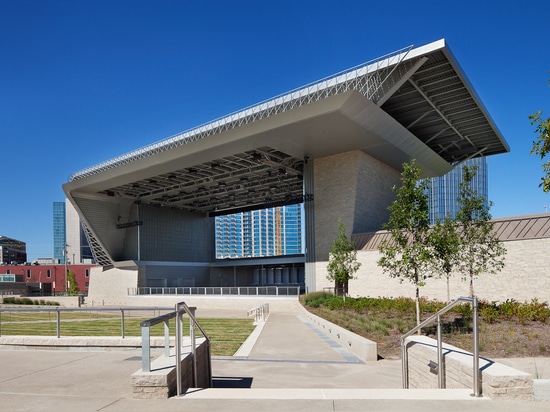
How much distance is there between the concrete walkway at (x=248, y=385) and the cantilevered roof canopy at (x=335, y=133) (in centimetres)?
2040

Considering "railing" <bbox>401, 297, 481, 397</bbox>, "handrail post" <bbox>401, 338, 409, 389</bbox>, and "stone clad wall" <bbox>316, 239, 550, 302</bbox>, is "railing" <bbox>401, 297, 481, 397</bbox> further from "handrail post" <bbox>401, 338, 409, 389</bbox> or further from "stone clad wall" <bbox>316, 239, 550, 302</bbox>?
"stone clad wall" <bbox>316, 239, 550, 302</bbox>

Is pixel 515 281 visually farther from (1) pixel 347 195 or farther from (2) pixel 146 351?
(2) pixel 146 351

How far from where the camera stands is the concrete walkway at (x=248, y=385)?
5.24 metres

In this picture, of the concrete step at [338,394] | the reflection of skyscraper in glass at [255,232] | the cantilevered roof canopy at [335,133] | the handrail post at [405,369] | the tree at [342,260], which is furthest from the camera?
the reflection of skyscraper in glass at [255,232]

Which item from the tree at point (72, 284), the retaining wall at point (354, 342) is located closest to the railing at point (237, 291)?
the retaining wall at point (354, 342)

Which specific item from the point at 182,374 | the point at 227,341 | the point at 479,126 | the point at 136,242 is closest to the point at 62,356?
the point at 182,374

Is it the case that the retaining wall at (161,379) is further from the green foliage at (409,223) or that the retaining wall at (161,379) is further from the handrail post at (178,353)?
the green foliage at (409,223)

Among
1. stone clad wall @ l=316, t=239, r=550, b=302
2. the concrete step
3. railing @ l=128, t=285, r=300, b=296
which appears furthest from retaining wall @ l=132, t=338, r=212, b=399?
railing @ l=128, t=285, r=300, b=296

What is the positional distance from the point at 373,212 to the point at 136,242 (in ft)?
113

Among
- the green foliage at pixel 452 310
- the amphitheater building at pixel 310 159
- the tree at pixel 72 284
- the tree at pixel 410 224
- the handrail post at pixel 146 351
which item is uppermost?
the amphitheater building at pixel 310 159

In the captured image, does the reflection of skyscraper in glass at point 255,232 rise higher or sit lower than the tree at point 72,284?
higher

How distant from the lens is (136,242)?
59750 millimetres

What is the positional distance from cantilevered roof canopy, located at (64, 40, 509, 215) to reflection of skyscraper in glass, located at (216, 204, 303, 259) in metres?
130

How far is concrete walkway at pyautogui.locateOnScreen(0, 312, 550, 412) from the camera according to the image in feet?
17.2
